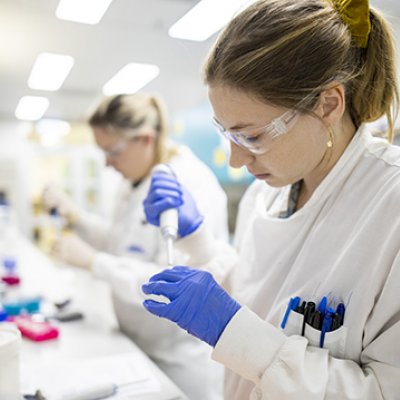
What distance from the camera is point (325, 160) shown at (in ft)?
2.86

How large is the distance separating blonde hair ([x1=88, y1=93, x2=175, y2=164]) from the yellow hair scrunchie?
1061 mm

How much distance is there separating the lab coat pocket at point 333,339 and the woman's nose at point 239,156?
363 mm

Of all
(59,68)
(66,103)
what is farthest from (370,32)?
(66,103)

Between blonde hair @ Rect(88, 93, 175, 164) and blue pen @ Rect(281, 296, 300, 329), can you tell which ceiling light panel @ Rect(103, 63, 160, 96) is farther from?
blue pen @ Rect(281, 296, 300, 329)

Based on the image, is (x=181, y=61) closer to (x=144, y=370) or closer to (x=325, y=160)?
(x=325, y=160)

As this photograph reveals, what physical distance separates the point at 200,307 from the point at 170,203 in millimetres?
387

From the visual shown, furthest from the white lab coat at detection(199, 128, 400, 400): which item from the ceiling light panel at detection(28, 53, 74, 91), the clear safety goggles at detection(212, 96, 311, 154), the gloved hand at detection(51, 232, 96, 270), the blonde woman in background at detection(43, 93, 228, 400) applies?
the gloved hand at detection(51, 232, 96, 270)

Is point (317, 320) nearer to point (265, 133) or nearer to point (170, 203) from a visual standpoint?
point (265, 133)

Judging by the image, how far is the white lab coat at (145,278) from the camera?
149 cm

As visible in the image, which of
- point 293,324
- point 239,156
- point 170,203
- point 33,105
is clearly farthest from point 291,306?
point 33,105

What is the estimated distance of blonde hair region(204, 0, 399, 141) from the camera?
0.76 m

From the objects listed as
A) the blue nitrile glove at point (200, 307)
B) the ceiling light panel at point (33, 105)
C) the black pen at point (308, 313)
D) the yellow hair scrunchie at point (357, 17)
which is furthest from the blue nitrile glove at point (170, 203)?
the ceiling light panel at point (33, 105)

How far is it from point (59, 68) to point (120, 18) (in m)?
0.35

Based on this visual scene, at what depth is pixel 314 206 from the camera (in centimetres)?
87
